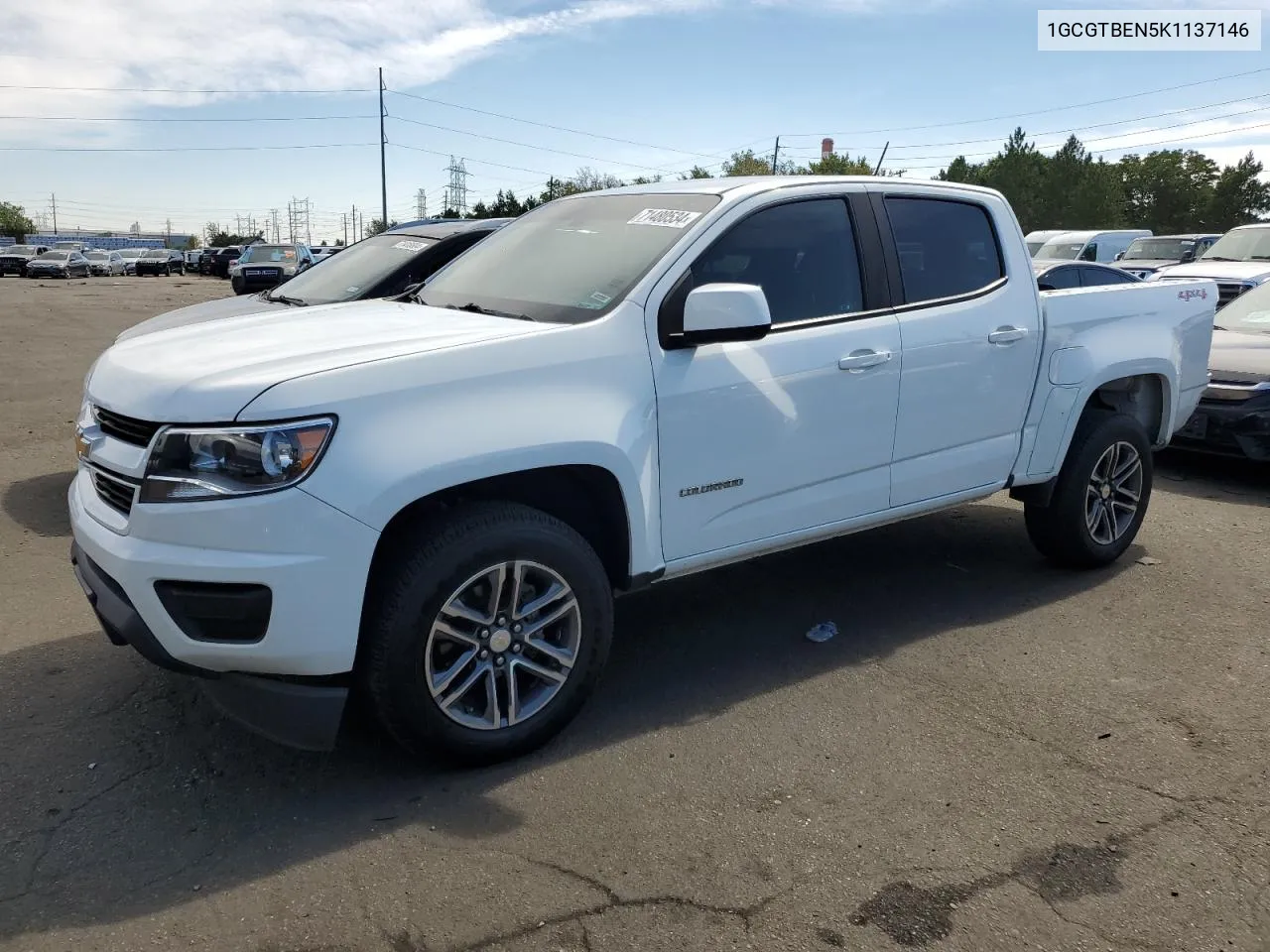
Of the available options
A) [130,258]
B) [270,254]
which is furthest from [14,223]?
[270,254]

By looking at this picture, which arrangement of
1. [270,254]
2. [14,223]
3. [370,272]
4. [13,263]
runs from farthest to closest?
[14,223]
[13,263]
[270,254]
[370,272]

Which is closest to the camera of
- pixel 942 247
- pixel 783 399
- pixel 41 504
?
pixel 783 399

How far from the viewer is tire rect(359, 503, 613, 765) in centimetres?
305

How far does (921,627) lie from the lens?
4.64m

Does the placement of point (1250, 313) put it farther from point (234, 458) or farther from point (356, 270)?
point (234, 458)

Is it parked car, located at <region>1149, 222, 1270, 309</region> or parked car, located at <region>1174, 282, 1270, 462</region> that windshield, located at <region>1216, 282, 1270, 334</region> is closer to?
parked car, located at <region>1174, 282, 1270, 462</region>

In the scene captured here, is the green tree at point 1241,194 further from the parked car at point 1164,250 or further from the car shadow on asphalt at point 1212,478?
the car shadow on asphalt at point 1212,478

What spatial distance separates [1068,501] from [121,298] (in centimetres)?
2987

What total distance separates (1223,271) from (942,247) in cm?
1140

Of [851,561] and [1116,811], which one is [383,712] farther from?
[851,561]

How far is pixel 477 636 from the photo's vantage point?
3250 millimetres

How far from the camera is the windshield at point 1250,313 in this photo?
8.41 metres

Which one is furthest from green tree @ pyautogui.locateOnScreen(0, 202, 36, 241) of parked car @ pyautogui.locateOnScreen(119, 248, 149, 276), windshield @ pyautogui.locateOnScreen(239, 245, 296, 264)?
windshield @ pyautogui.locateOnScreen(239, 245, 296, 264)

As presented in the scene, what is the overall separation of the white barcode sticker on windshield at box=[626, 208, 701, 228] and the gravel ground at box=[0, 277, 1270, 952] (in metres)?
1.78
